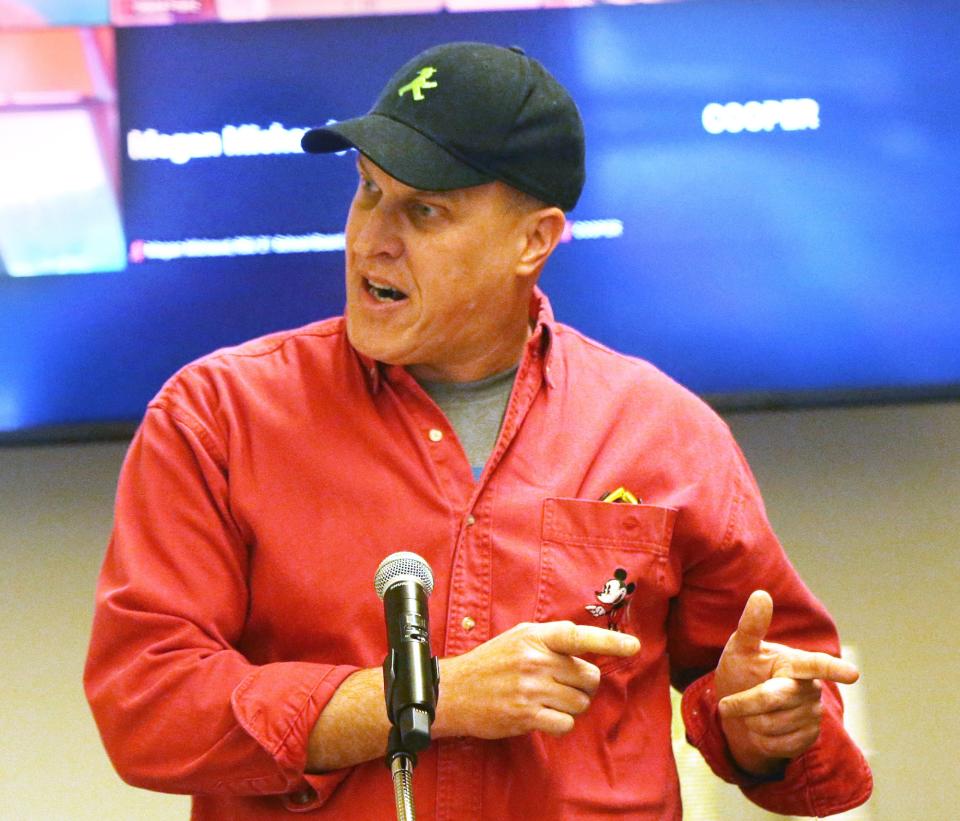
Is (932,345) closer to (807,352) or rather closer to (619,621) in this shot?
(807,352)

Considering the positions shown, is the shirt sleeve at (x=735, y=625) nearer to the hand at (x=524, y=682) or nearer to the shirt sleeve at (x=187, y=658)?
the hand at (x=524, y=682)

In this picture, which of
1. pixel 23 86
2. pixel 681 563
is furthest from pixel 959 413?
pixel 23 86

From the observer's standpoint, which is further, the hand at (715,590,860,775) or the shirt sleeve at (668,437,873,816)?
the shirt sleeve at (668,437,873,816)

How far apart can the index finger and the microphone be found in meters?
0.32

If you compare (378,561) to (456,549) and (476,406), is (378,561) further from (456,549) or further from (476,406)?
(476,406)

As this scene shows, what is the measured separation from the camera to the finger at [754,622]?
182 cm

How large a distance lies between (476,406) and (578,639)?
1.37ft

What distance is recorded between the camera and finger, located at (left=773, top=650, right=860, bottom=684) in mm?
1807

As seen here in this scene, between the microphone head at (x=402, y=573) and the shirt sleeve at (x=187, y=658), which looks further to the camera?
the shirt sleeve at (x=187, y=658)

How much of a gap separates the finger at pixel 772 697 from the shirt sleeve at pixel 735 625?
0.42ft

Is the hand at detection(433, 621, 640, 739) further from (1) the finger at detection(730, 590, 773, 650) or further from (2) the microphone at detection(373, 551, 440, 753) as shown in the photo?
(2) the microphone at detection(373, 551, 440, 753)

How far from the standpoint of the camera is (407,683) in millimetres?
1336

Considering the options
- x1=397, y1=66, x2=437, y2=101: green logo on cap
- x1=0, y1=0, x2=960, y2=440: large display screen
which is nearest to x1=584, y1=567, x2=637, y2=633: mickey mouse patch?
x1=397, y1=66, x2=437, y2=101: green logo on cap

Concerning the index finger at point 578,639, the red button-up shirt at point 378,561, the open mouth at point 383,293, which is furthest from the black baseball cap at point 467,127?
the index finger at point 578,639
